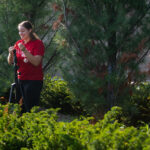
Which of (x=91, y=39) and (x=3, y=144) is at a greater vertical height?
(x=91, y=39)

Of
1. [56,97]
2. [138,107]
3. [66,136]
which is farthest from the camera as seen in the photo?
[56,97]

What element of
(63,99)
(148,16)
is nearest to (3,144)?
(148,16)

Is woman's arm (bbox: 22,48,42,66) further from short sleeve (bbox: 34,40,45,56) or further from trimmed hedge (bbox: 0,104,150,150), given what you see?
trimmed hedge (bbox: 0,104,150,150)

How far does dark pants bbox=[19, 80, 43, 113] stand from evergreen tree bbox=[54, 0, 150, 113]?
649 mm

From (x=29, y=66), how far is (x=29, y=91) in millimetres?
337

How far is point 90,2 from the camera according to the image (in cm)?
496

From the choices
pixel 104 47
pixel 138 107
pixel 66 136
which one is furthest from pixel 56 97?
pixel 66 136

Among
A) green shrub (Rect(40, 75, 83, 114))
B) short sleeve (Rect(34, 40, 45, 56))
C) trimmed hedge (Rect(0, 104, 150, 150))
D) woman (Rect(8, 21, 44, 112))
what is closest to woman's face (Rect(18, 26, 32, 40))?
woman (Rect(8, 21, 44, 112))

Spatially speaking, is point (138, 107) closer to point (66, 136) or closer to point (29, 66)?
point (29, 66)

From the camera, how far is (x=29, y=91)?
4.62 m

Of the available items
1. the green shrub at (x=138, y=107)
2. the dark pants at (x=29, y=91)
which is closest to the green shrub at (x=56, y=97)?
the green shrub at (x=138, y=107)

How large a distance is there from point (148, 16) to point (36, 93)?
1.90m

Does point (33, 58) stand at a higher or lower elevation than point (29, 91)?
higher

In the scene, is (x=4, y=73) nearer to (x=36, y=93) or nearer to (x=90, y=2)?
(x=36, y=93)
